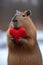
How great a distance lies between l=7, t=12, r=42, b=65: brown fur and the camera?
0.69 meters

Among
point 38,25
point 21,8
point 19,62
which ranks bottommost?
point 19,62

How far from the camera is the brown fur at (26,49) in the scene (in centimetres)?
69

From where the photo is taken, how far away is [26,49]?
70 cm

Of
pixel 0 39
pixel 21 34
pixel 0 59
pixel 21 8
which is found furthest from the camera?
pixel 21 8

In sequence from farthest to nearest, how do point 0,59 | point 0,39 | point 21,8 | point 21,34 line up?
1. point 21,8
2. point 0,39
3. point 0,59
4. point 21,34

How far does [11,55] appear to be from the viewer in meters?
0.72

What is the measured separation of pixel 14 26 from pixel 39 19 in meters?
1.34

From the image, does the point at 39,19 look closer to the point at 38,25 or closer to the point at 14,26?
the point at 38,25

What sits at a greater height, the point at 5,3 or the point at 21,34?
the point at 5,3

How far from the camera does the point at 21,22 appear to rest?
27.1 inches

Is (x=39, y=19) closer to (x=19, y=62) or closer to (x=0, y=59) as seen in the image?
(x=0, y=59)

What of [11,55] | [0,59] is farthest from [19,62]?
[0,59]

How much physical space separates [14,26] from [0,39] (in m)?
1.11

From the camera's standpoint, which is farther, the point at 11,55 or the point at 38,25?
the point at 38,25
